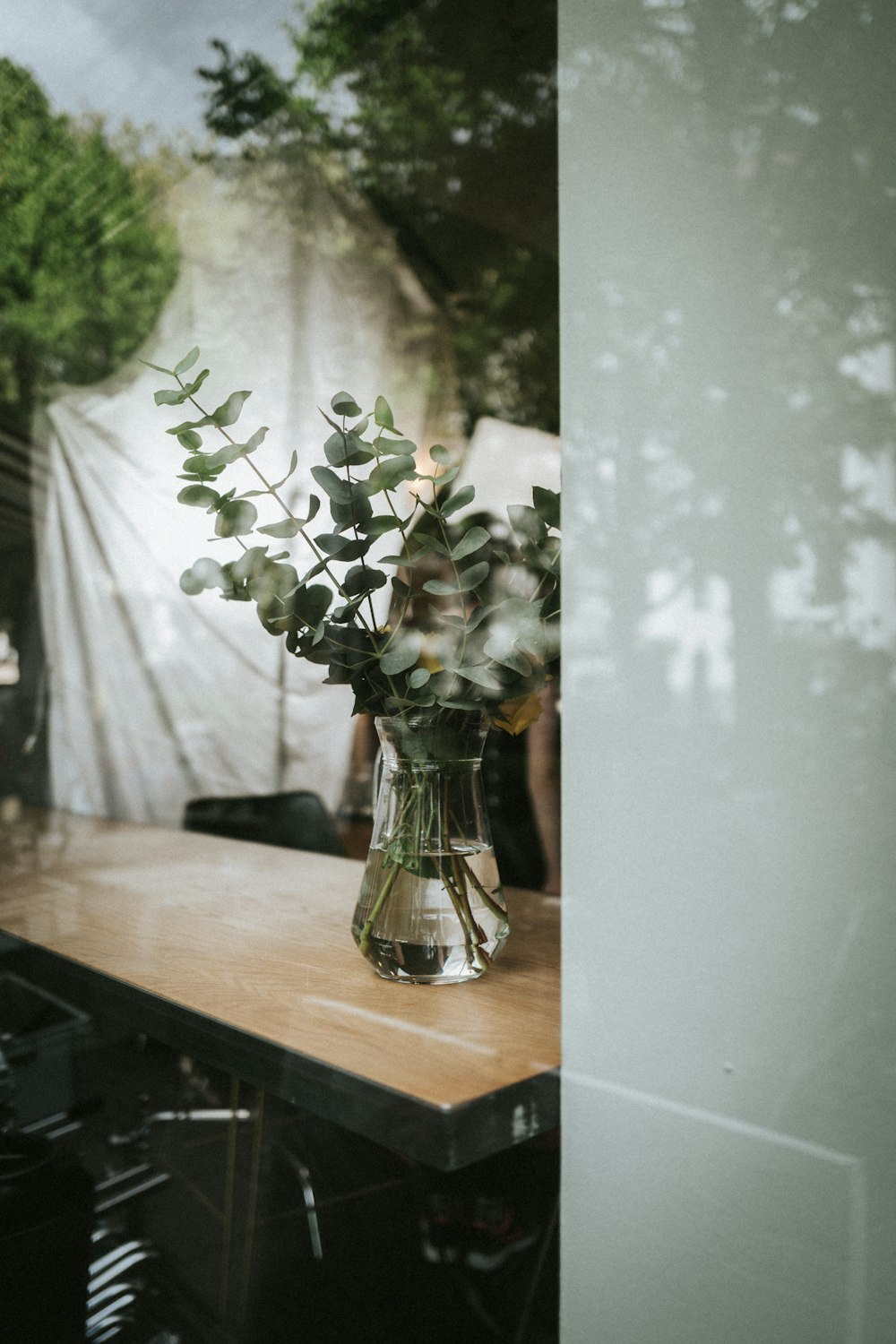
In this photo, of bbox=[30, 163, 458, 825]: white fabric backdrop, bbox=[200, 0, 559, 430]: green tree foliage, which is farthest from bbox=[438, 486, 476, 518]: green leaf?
bbox=[30, 163, 458, 825]: white fabric backdrop

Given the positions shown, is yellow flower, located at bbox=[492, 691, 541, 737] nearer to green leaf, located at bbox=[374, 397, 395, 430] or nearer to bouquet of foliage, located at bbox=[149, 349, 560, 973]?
bouquet of foliage, located at bbox=[149, 349, 560, 973]

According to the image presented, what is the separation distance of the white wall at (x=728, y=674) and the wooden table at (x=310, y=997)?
0.28 ft

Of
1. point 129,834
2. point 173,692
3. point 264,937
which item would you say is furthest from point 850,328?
point 173,692

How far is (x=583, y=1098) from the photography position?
742 mm

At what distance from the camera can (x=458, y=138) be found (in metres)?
2.68

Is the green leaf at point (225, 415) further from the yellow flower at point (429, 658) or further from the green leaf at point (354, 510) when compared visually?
the yellow flower at point (429, 658)

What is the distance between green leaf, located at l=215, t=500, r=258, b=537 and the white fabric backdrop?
78 cm

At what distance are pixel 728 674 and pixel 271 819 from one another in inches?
63.6

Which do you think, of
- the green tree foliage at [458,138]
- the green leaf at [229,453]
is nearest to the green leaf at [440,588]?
the green leaf at [229,453]

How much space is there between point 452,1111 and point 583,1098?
141 millimetres

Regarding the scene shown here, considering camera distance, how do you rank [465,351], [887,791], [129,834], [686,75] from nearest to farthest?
1. [887,791]
2. [686,75]
3. [129,834]
4. [465,351]

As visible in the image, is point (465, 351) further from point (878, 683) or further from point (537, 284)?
point (878, 683)

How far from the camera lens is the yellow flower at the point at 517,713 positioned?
89 cm

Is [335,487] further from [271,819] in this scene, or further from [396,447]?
A: [271,819]
